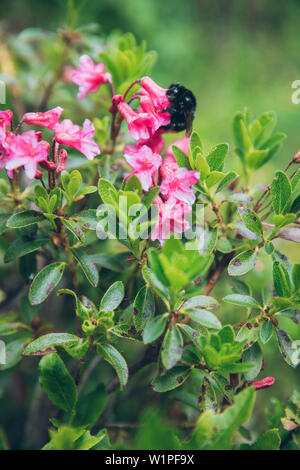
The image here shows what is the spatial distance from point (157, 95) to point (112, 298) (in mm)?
458

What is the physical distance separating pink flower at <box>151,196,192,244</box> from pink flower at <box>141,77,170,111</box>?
0.23 meters

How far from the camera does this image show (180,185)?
910 mm

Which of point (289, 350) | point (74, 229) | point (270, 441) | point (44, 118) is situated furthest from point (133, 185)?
point (270, 441)

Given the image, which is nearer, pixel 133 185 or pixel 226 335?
pixel 226 335

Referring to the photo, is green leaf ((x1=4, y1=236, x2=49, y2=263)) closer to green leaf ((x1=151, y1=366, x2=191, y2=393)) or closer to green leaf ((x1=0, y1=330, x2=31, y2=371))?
green leaf ((x1=0, y1=330, x2=31, y2=371))

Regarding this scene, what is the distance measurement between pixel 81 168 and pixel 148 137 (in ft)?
1.24

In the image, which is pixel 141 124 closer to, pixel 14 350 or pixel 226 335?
pixel 226 335

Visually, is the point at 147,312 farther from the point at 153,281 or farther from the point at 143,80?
the point at 143,80

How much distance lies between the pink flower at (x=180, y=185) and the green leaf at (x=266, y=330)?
299mm

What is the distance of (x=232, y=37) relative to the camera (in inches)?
144

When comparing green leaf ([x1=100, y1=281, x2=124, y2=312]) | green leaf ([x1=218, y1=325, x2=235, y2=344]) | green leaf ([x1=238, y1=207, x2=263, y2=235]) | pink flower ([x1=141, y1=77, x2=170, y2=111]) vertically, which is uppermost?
pink flower ([x1=141, y1=77, x2=170, y2=111])

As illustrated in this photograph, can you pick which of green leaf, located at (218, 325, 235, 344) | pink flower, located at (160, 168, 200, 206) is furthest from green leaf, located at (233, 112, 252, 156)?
green leaf, located at (218, 325, 235, 344)

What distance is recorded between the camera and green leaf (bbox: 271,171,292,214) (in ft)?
2.92

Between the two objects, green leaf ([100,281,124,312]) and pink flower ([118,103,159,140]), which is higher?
pink flower ([118,103,159,140])
